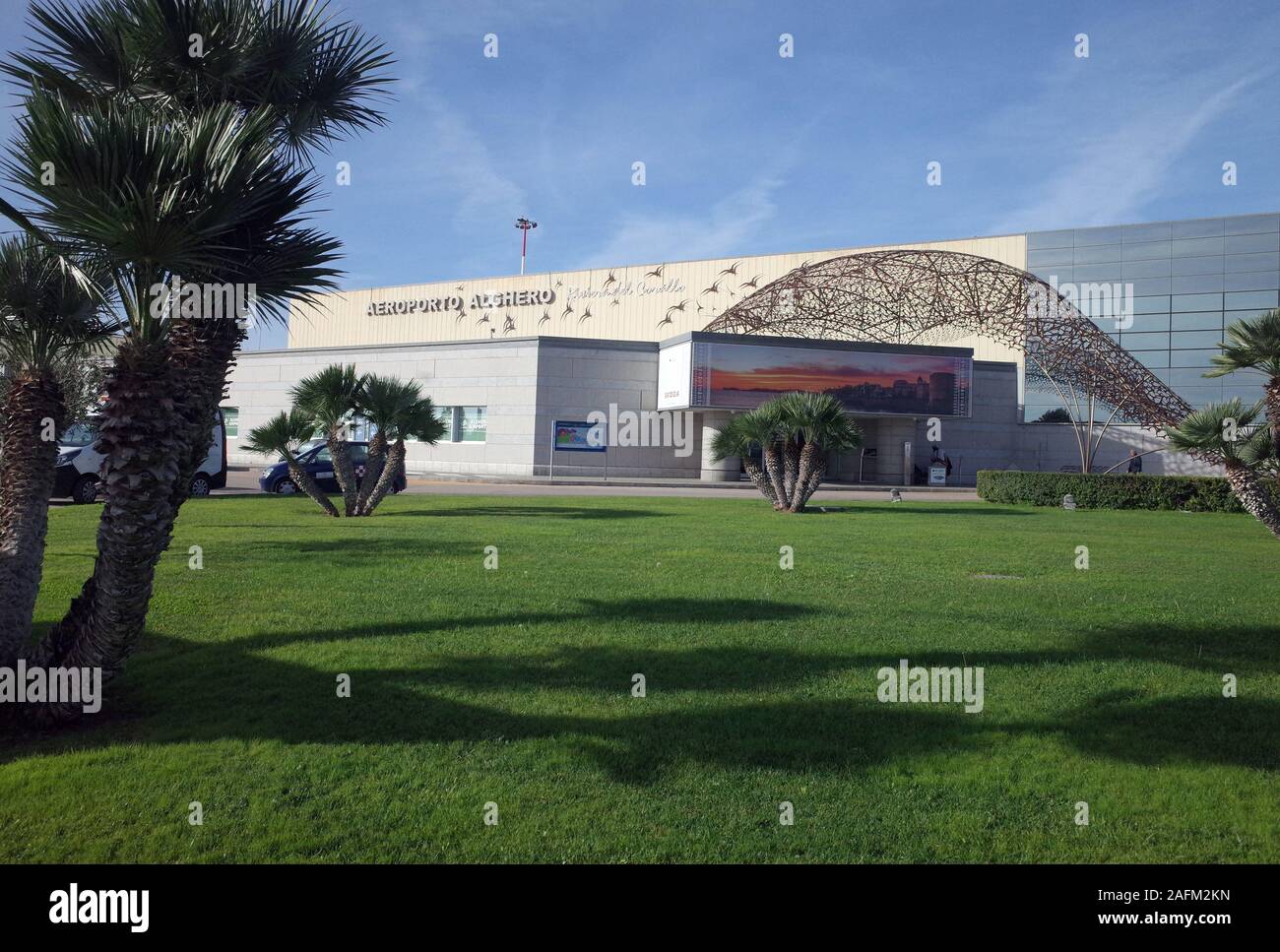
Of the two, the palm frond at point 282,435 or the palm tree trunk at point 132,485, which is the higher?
the palm frond at point 282,435

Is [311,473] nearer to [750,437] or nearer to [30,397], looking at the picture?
[750,437]

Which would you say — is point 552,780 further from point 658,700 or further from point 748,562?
point 748,562

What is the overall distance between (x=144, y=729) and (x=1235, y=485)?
10978 millimetres

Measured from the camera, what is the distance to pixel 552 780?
15.8ft

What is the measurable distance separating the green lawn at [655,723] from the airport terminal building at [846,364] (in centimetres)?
2936

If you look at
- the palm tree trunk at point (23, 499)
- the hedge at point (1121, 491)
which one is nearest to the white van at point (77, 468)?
the palm tree trunk at point (23, 499)

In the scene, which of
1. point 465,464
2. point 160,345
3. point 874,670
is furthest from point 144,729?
point 465,464

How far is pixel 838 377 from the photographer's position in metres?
41.7

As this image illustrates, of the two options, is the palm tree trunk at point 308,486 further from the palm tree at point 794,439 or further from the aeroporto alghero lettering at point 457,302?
the aeroporto alghero lettering at point 457,302

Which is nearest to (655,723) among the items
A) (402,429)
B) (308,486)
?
(402,429)

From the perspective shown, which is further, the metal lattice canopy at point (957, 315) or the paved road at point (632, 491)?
the metal lattice canopy at point (957, 315)

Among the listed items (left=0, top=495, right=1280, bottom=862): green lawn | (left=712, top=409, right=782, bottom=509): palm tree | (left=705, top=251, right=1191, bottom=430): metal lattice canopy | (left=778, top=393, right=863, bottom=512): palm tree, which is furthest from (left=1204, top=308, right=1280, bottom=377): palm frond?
(left=705, top=251, right=1191, bottom=430): metal lattice canopy

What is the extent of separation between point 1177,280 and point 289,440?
187ft

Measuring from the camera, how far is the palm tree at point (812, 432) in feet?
72.4
